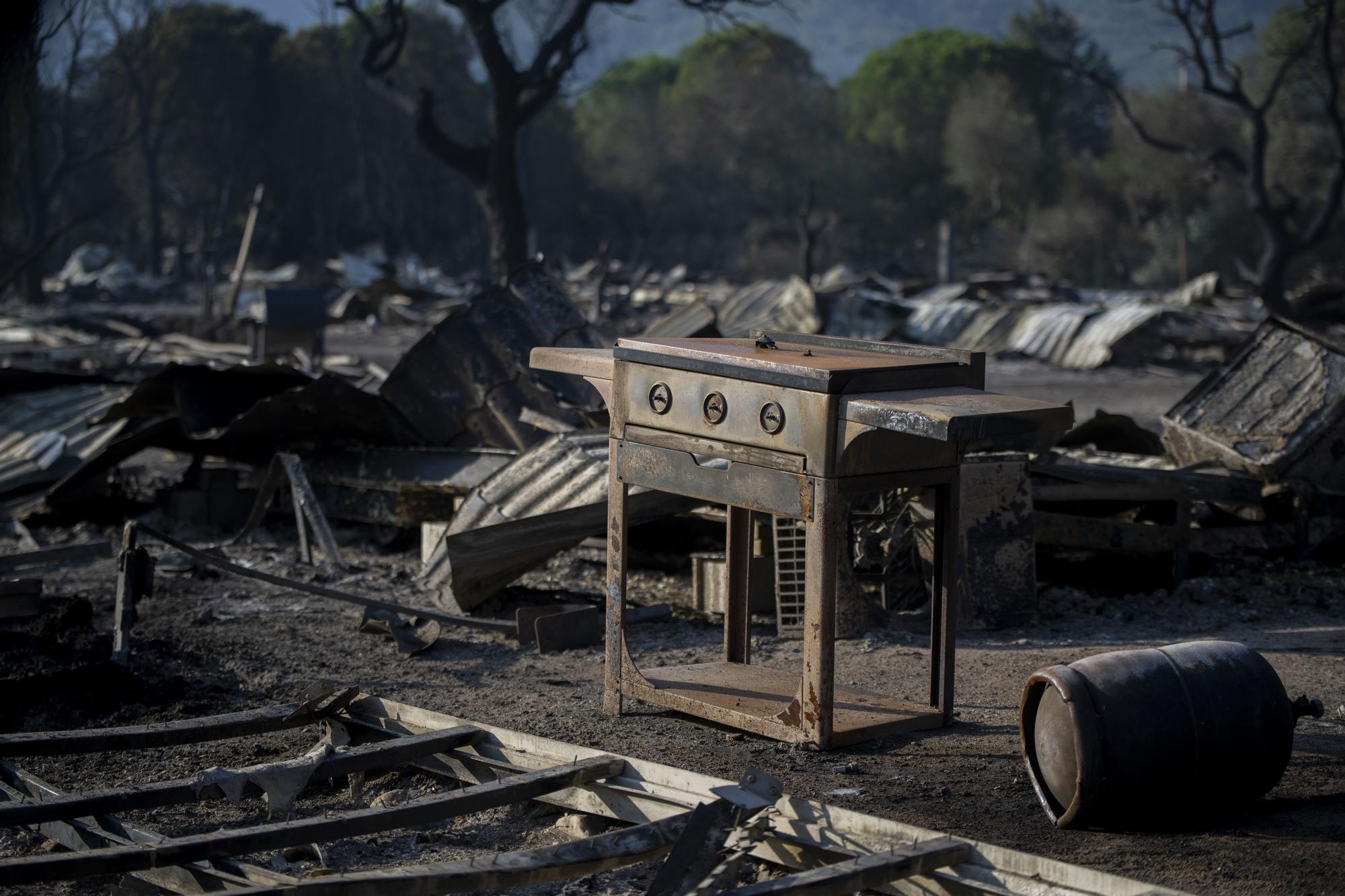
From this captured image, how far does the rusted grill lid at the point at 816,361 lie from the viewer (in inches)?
158

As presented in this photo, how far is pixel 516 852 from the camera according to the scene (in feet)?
10.7

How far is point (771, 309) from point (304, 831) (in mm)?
15587

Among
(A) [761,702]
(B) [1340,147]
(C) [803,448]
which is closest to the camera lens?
(C) [803,448]

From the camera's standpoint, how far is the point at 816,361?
4.19 meters

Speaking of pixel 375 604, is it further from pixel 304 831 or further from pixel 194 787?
pixel 304 831

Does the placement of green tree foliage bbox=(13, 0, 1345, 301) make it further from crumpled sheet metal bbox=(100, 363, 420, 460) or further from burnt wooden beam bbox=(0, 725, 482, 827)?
burnt wooden beam bbox=(0, 725, 482, 827)

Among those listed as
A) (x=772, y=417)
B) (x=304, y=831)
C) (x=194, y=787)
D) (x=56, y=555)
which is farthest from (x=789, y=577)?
(x=56, y=555)

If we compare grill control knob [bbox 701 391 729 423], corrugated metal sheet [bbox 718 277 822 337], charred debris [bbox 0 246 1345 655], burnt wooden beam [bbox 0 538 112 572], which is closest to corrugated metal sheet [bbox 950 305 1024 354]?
corrugated metal sheet [bbox 718 277 822 337]

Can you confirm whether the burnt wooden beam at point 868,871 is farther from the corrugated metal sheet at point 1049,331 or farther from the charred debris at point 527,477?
the corrugated metal sheet at point 1049,331

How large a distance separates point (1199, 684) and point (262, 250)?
48745mm

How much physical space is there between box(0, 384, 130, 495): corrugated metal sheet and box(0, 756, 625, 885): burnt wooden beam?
6481mm

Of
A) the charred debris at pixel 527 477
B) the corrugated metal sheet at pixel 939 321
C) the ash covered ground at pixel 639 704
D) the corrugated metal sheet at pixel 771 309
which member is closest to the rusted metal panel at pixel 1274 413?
the charred debris at pixel 527 477

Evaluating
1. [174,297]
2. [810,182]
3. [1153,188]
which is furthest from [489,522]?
[1153,188]

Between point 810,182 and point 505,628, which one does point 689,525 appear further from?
point 810,182
